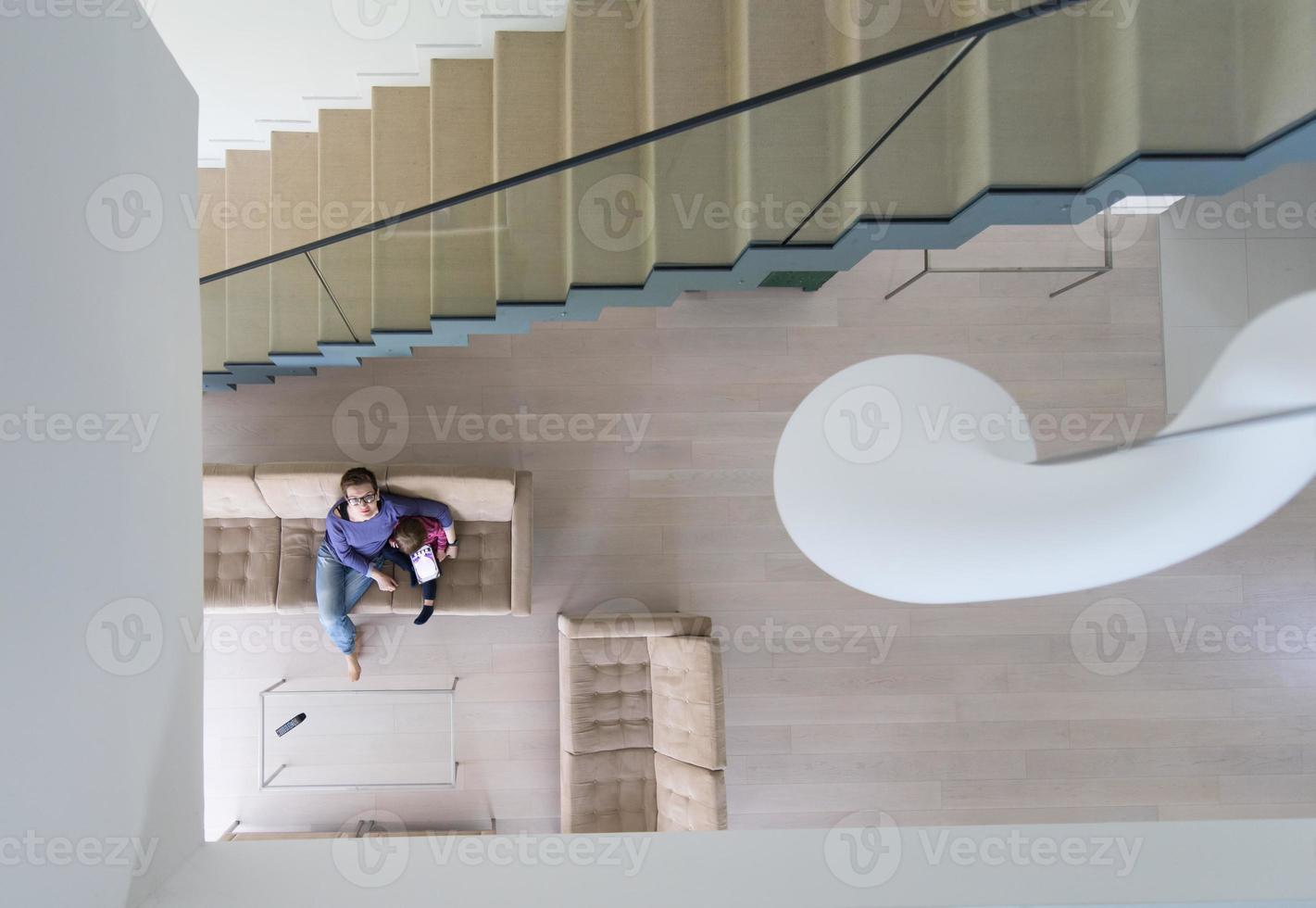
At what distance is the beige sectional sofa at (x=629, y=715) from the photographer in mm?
3549

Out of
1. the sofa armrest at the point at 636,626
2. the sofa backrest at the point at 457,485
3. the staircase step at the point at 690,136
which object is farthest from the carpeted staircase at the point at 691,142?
the sofa armrest at the point at 636,626

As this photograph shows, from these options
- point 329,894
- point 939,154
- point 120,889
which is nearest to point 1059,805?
point 939,154

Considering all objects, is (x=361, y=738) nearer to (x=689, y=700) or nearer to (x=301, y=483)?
(x=301, y=483)

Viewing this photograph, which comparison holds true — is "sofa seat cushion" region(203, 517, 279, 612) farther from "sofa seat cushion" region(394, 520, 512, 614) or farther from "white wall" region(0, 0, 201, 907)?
"white wall" region(0, 0, 201, 907)

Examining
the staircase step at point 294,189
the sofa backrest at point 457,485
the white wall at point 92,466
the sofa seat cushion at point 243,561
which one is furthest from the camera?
the staircase step at point 294,189

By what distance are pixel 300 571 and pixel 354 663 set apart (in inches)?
25.9

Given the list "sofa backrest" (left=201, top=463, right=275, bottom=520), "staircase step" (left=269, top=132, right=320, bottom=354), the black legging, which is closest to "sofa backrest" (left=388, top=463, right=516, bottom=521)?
the black legging

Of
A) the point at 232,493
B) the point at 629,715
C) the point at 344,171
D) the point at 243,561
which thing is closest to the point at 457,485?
the point at 232,493

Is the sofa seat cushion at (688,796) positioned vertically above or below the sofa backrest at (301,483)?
below

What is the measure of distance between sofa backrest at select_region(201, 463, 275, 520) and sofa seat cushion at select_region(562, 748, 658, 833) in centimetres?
206

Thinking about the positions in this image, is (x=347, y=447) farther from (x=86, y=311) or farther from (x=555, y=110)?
(x=86, y=311)

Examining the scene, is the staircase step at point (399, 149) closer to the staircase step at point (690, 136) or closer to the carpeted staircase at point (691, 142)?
the carpeted staircase at point (691, 142)

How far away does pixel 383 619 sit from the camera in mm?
4055

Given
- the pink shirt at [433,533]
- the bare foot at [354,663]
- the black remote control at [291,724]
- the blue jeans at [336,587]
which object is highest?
the pink shirt at [433,533]
